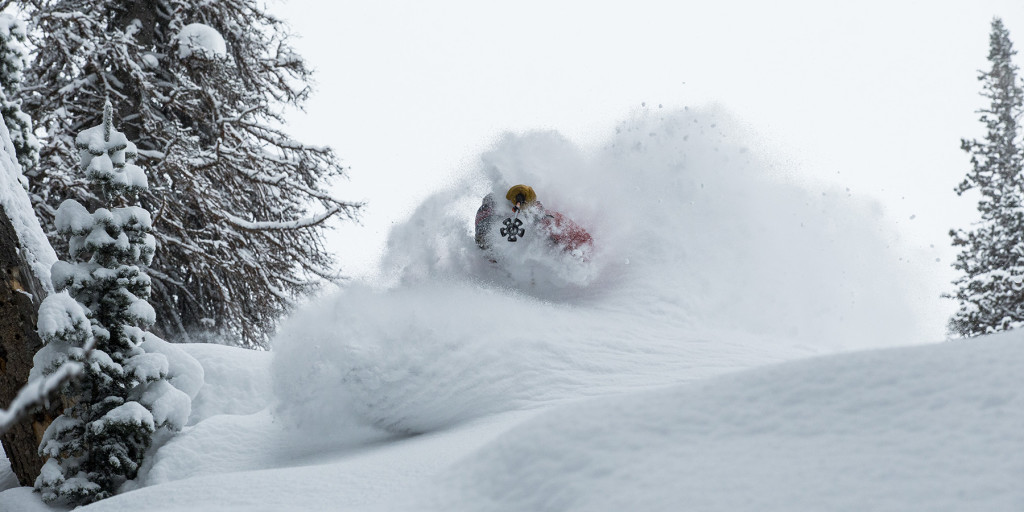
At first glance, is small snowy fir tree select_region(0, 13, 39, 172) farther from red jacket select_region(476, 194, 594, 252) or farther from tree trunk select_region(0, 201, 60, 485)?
red jacket select_region(476, 194, 594, 252)

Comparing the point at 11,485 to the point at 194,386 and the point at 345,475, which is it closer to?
the point at 194,386

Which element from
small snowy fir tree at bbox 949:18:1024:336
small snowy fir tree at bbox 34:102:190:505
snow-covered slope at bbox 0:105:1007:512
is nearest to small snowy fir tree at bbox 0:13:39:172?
small snowy fir tree at bbox 34:102:190:505

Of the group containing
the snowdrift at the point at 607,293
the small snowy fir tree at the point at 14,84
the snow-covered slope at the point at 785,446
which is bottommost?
the snow-covered slope at the point at 785,446

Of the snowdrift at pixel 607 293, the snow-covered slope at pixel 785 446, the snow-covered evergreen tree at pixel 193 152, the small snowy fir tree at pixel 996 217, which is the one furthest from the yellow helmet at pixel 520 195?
the small snowy fir tree at pixel 996 217

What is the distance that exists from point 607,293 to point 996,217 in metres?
13.8

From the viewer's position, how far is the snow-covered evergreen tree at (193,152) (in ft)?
28.3

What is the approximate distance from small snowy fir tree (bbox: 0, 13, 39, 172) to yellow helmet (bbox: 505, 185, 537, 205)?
4182 mm

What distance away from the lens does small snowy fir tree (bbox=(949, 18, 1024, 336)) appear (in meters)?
14.8

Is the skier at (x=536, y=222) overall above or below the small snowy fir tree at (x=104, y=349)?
above

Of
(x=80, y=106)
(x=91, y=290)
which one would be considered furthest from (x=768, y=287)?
(x=80, y=106)

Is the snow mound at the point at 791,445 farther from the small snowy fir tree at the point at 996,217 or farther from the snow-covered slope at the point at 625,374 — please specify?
the small snowy fir tree at the point at 996,217

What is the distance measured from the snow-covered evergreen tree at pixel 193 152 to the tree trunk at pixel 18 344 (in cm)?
294

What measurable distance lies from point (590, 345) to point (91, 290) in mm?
3506

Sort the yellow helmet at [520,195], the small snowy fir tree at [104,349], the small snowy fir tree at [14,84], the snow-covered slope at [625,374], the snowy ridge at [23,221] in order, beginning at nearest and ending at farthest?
the snow-covered slope at [625,374] < the small snowy fir tree at [104,349] < the snowy ridge at [23,221] < the small snowy fir tree at [14,84] < the yellow helmet at [520,195]
